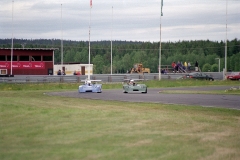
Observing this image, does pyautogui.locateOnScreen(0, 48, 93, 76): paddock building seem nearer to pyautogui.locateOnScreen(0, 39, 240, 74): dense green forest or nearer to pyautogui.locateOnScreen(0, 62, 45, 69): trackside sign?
pyautogui.locateOnScreen(0, 62, 45, 69): trackside sign

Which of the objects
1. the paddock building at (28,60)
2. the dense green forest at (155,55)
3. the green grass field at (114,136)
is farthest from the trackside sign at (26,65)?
the green grass field at (114,136)

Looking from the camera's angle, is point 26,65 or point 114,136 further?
point 26,65

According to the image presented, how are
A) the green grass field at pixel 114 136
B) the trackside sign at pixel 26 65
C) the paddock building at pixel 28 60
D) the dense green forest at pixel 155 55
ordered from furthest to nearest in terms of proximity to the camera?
1. the dense green forest at pixel 155 55
2. the paddock building at pixel 28 60
3. the trackside sign at pixel 26 65
4. the green grass field at pixel 114 136

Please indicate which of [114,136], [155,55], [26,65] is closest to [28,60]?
[26,65]

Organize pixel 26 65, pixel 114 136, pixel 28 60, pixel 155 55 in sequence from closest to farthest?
1. pixel 114 136
2. pixel 26 65
3. pixel 28 60
4. pixel 155 55

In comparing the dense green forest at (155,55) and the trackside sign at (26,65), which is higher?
the dense green forest at (155,55)

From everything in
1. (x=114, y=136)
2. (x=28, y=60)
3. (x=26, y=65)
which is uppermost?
(x=28, y=60)

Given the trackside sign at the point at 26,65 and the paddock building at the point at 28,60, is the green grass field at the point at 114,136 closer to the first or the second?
the trackside sign at the point at 26,65

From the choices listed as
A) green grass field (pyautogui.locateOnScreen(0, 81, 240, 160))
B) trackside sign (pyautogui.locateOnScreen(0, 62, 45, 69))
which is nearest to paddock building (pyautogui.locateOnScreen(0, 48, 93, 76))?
trackside sign (pyautogui.locateOnScreen(0, 62, 45, 69))

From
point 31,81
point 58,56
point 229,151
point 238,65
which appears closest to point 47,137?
point 229,151

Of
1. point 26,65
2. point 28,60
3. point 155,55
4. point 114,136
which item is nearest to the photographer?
point 114,136

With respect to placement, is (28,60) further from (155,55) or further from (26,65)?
(155,55)

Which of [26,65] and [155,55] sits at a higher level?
[155,55]

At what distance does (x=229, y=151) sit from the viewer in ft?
40.4
